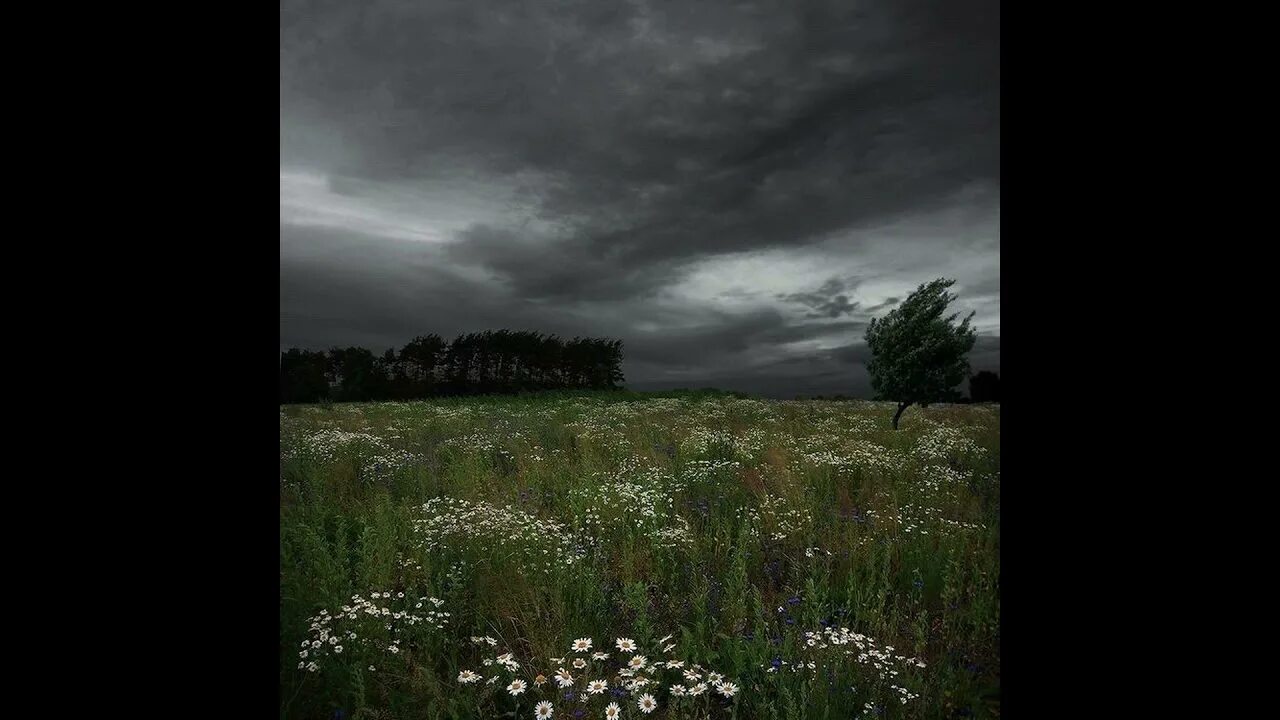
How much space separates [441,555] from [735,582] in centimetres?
224

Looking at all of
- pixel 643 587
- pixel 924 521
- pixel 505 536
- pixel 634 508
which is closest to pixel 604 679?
pixel 643 587

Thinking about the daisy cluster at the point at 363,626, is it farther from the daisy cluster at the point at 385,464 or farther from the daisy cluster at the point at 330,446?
the daisy cluster at the point at 330,446

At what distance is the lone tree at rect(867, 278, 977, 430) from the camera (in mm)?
13961

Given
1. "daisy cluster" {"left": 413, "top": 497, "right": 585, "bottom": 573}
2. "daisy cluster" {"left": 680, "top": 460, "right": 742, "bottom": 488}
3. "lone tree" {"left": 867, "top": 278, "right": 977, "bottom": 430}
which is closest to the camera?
"daisy cluster" {"left": 413, "top": 497, "right": 585, "bottom": 573}

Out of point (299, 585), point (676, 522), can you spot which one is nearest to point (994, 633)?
point (676, 522)

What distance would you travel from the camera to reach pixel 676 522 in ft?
16.9

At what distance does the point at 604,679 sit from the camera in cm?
284

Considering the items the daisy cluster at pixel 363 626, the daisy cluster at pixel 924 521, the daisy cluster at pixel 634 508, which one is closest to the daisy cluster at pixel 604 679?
the daisy cluster at pixel 363 626

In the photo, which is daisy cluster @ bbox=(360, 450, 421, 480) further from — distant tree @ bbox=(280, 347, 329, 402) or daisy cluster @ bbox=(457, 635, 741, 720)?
distant tree @ bbox=(280, 347, 329, 402)

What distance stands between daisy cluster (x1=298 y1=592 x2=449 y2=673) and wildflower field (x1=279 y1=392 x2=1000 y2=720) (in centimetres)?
2

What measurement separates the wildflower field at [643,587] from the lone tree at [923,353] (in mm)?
6351

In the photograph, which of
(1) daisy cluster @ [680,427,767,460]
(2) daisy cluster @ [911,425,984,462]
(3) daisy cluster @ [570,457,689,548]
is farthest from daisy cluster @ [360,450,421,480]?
(2) daisy cluster @ [911,425,984,462]

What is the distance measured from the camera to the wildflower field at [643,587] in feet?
9.17
